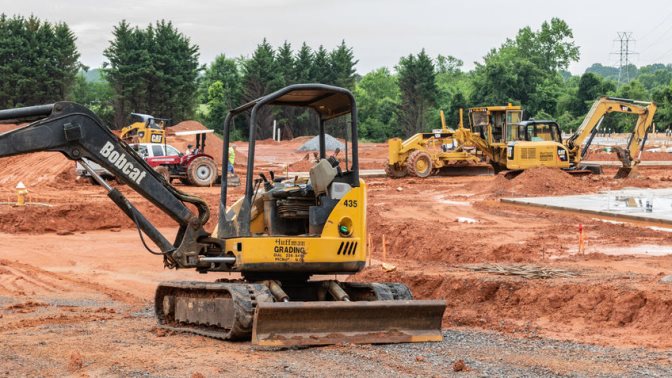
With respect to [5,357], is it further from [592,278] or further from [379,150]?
[379,150]

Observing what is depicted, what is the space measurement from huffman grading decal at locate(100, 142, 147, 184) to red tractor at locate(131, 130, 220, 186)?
26355 millimetres

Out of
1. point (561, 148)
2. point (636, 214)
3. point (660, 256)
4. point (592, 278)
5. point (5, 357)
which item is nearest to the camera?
point (5, 357)

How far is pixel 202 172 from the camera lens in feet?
125

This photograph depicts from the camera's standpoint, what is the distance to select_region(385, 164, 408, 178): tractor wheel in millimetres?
43400

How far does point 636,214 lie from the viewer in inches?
950

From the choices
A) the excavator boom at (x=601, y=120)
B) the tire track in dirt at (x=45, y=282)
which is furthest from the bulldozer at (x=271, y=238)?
the excavator boom at (x=601, y=120)

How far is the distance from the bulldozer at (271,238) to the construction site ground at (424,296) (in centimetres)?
30

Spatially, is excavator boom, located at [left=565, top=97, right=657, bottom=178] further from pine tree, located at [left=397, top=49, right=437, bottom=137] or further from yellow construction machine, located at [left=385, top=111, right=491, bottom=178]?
pine tree, located at [left=397, top=49, right=437, bottom=137]

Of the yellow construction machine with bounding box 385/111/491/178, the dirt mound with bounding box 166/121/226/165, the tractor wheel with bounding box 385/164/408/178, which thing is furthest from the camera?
the dirt mound with bounding box 166/121/226/165

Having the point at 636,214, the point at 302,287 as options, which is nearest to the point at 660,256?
the point at 636,214

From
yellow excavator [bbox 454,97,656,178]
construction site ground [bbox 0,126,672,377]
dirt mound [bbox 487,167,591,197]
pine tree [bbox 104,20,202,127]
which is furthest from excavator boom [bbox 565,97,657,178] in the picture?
pine tree [bbox 104,20,202,127]

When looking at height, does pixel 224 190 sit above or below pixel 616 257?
above

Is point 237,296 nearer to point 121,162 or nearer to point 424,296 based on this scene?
point 121,162

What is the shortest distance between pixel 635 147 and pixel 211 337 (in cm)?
3263
